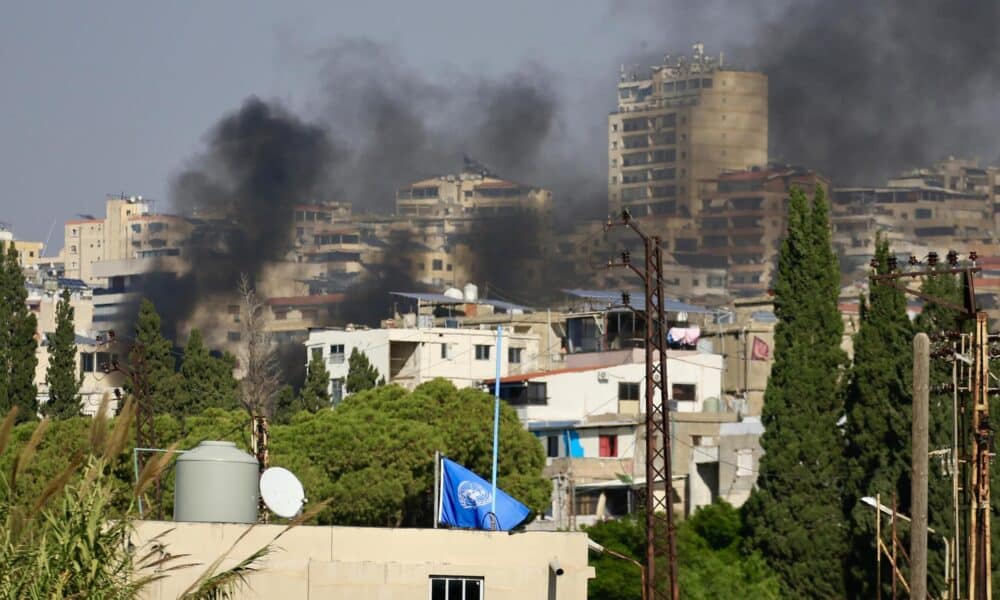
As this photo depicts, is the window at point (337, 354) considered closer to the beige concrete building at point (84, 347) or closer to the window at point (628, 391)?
the beige concrete building at point (84, 347)

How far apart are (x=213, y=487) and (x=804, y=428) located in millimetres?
38204

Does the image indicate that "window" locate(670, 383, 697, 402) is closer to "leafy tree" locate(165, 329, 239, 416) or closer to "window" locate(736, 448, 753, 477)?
"window" locate(736, 448, 753, 477)

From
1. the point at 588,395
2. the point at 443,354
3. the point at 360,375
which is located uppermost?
the point at 443,354

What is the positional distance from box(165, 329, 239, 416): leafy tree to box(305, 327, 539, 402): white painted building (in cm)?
1028

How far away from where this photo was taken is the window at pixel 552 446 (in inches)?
3088

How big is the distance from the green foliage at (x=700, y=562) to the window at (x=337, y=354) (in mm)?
44192

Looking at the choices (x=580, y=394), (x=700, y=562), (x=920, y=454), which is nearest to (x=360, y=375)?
(x=580, y=394)

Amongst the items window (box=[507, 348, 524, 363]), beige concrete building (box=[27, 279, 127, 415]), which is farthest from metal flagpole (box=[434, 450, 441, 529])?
beige concrete building (box=[27, 279, 127, 415])

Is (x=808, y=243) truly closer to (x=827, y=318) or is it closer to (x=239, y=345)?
(x=827, y=318)

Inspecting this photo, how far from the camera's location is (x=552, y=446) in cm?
7869

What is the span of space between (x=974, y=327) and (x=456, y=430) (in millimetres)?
39706

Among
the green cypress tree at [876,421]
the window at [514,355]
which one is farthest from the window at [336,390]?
the green cypress tree at [876,421]

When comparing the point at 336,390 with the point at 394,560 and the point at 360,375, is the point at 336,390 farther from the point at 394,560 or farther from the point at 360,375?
the point at 394,560

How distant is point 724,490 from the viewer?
73.2m
